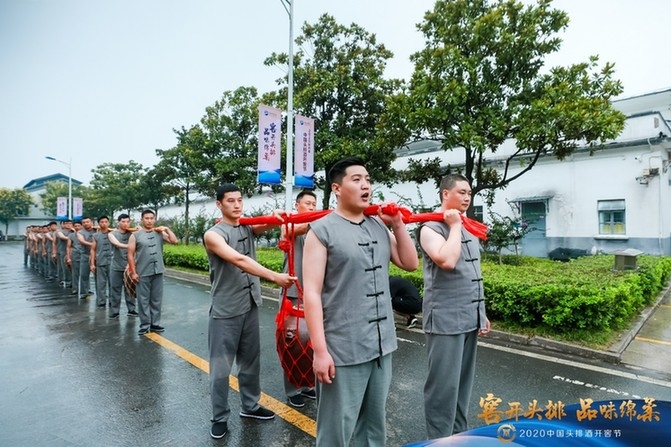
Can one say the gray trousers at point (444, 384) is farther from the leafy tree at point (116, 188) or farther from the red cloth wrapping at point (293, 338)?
the leafy tree at point (116, 188)

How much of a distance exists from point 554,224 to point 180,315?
13812 millimetres

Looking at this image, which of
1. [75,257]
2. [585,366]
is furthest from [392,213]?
[75,257]

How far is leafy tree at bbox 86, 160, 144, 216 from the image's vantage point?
27875 millimetres

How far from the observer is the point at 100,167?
34.0 m

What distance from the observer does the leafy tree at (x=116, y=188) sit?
27875 millimetres

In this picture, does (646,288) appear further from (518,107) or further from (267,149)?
(267,149)

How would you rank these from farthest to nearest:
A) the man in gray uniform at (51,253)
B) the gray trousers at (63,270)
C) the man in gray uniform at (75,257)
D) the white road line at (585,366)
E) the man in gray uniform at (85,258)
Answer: the man in gray uniform at (51,253), the gray trousers at (63,270), the man in gray uniform at (75,257), the man in gray uniform at (85,258), the white road line at (585,366)

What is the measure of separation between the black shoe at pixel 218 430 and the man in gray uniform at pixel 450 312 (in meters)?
→ 1.58

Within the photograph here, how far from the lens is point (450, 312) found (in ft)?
8.77

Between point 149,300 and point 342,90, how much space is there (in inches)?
317

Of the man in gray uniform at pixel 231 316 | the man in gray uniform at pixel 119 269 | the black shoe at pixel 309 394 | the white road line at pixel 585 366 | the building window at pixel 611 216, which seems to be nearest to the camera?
the man in gray uniform at pixel 231 316

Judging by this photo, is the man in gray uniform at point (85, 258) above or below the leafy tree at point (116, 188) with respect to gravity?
below

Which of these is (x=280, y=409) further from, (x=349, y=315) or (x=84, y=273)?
(x=84, y=273)

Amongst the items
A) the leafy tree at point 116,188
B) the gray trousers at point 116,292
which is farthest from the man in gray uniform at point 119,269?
the leafy tree at point 116,188
